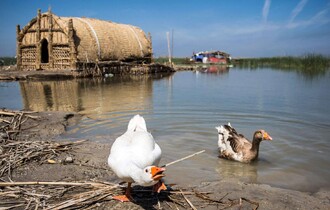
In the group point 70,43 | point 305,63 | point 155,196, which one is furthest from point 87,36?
point 305,63

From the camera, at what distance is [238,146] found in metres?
5.98

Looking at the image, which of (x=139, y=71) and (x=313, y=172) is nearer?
(x=313, y=172)

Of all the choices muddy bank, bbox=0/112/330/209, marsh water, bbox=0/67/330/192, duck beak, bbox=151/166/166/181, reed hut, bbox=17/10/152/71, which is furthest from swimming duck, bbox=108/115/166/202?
reed hut, bbox=17/10/152/71

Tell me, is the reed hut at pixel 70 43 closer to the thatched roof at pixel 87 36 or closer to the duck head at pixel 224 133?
the thatched roof at pixel 87 36

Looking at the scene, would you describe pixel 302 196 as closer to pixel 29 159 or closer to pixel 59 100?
pixel 29 159

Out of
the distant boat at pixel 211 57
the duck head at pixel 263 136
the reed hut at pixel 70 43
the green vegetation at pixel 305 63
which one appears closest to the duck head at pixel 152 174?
the duck head at pixel 263 136

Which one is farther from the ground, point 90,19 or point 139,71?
point 90,19

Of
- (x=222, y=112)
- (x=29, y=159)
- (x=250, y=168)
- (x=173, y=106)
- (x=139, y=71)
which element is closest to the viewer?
(x=29, y=159)

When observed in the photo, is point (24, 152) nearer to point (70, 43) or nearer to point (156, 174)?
point (156, 174)

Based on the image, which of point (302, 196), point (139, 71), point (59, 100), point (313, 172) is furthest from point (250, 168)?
point (139, 71)

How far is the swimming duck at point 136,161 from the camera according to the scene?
315 cm

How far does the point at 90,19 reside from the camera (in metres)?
27.2

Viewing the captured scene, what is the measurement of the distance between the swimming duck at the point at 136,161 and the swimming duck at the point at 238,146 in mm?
2549

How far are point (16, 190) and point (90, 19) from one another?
2551 centimetres
